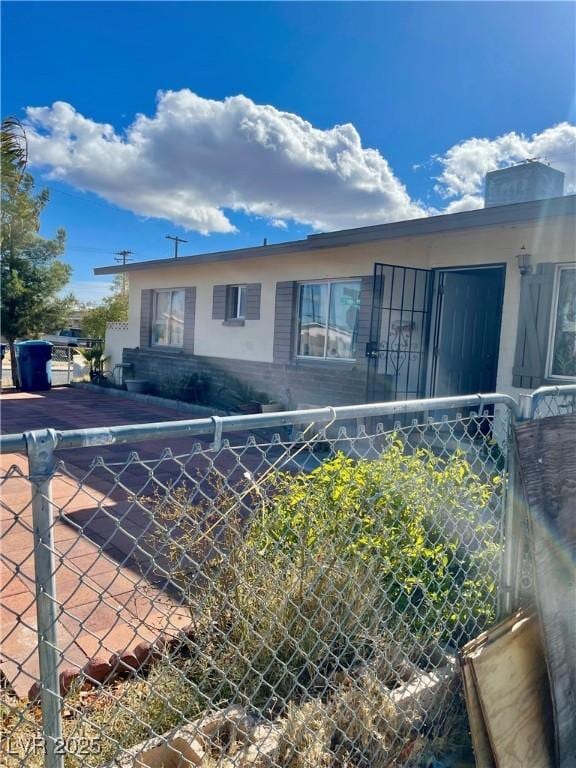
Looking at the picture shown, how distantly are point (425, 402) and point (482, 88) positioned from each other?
8483mm

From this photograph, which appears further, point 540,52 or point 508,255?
point 540,52

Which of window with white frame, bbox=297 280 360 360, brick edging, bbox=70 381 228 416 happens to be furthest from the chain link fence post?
brick edging, bbox=70 381 228 416

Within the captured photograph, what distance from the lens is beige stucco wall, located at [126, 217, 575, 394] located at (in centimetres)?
636

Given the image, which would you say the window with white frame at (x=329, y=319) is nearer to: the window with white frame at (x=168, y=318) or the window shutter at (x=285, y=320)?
the window shutter at (x=285, y=320)

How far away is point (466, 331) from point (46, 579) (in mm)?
7648

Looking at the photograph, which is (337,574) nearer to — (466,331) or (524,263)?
(524,263)

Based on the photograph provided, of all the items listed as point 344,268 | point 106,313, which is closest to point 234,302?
point 344,268

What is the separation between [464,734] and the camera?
2.02 m

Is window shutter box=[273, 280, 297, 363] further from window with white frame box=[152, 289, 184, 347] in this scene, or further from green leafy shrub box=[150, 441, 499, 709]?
green leafy shrub box=[150, 441, 499, 709]

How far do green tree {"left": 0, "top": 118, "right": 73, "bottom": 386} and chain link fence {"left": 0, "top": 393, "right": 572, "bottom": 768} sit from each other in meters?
11.8

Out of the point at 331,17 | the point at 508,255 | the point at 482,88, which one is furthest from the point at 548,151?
the point at 331,17

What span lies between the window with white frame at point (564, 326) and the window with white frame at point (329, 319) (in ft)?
10.3

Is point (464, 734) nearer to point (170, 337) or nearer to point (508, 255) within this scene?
point (508, 255)

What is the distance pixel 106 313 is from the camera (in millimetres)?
25219
